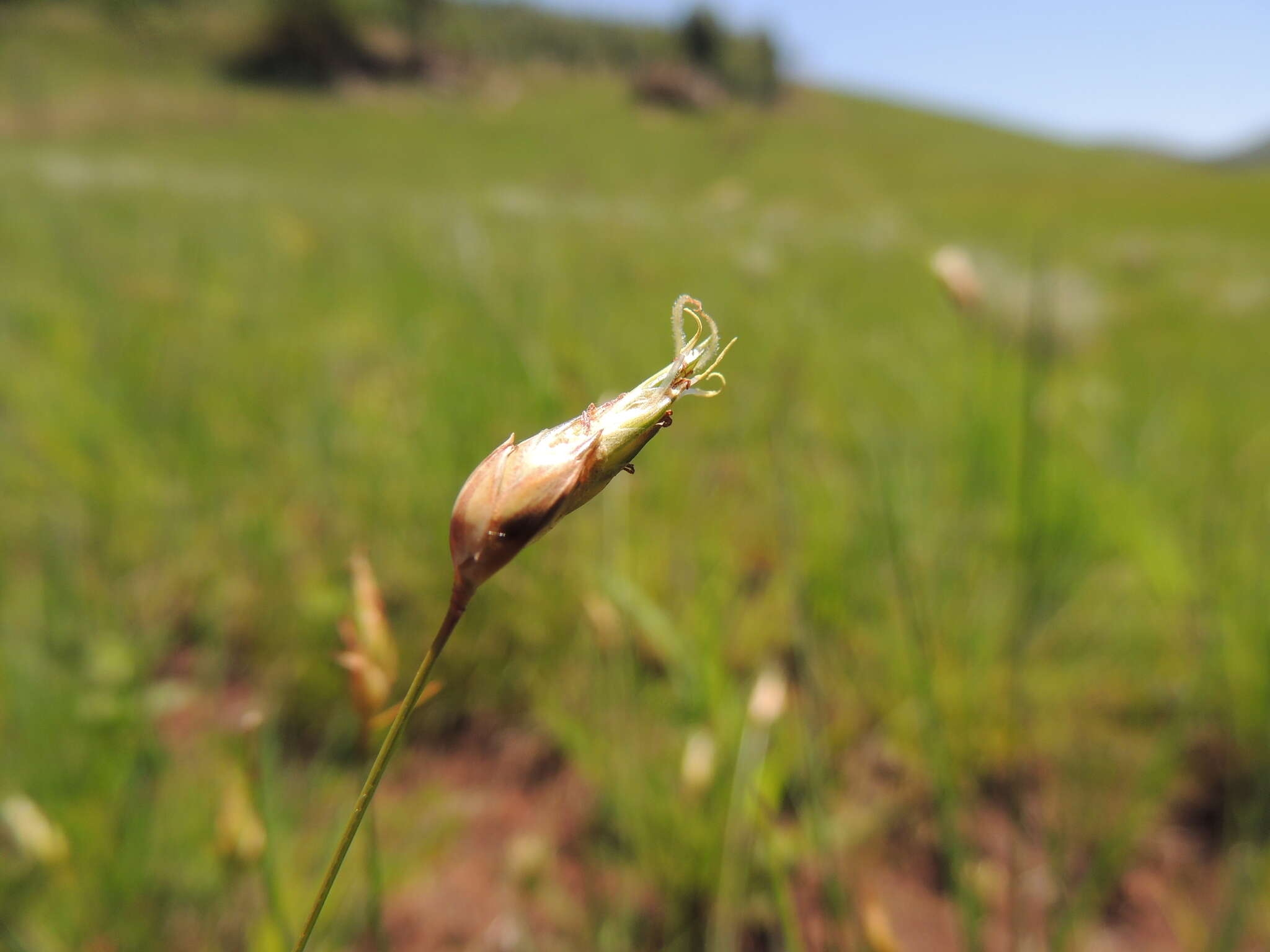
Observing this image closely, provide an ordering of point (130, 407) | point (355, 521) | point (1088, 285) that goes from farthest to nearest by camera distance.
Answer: point (1088, 285) → point (130, 407) → point (355, 521)

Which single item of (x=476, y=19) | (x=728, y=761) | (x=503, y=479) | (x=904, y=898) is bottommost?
(x=904, y=898)

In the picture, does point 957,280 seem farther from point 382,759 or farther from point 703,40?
point 703,40

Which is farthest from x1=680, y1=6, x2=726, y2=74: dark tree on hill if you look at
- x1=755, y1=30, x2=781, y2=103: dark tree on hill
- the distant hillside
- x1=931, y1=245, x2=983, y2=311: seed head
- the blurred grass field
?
the distant hillside

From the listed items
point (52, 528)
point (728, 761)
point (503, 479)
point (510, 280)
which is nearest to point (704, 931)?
point (728, 761)

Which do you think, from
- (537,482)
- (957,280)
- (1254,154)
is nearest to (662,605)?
(957,280)

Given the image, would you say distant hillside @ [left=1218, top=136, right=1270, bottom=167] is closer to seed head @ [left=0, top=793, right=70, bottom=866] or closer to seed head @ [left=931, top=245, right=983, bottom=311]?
seed head @ [left=931, top=245, right=983, bottom=311]

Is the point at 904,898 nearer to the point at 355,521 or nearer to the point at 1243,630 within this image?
the point at 1243,630

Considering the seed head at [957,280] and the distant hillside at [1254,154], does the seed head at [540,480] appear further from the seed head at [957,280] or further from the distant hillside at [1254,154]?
the distant hillside at [1254,154]
